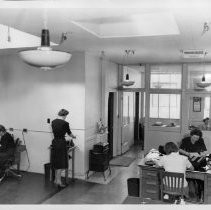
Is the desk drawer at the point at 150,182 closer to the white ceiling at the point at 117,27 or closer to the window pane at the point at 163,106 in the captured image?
the white ceiling at the point at 117,27

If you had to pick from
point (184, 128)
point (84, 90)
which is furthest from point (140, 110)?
point (84, 90)

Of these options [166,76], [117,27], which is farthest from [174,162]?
[166,76]

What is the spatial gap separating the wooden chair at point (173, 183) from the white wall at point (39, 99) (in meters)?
2.92

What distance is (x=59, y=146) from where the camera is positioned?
6258 mm

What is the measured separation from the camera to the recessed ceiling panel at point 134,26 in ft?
15.0

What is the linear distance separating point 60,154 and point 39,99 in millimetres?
1668

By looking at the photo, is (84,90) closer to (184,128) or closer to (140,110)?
(184,128)

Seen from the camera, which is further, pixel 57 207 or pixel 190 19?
pixel 190 19

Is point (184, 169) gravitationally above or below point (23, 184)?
above

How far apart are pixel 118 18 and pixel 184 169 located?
8.25 feet

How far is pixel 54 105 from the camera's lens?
706 cm

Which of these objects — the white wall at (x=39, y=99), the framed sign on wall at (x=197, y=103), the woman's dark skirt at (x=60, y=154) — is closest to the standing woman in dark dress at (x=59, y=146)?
the woman's dark skirt at (x=60, y=154)

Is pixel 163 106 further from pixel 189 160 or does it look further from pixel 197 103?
pixel 189 160

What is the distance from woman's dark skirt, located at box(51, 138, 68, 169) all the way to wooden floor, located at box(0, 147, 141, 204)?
47 cm
